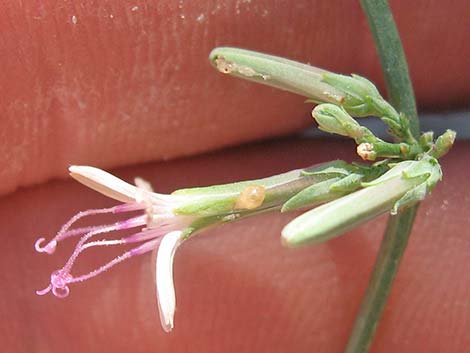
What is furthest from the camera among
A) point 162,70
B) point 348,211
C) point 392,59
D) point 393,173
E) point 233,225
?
point 233,225

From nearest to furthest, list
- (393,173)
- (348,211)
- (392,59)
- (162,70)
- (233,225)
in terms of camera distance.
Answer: (348,211), (393,173), (392,59), (162,70), (233,225)

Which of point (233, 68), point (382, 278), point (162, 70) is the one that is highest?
point (162, 70)

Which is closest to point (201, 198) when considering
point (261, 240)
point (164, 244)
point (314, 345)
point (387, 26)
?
point (164, 244)

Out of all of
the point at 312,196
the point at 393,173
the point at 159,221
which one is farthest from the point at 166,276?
the point at 393,173

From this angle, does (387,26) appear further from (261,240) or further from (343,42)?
(261,240)

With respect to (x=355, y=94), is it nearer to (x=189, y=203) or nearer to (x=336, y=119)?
(x=336, y=119)

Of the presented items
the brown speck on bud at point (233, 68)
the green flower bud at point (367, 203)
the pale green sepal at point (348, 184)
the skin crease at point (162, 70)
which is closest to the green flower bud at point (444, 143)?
the green flower bud at point (367, 203)
